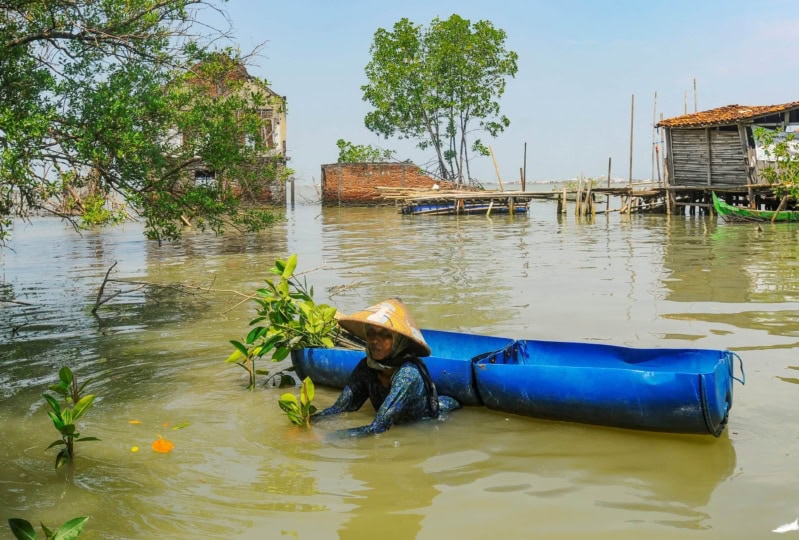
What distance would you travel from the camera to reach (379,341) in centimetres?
566

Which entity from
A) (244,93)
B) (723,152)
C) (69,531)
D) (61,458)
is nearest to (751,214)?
(723,152)

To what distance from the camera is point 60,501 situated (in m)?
4.66

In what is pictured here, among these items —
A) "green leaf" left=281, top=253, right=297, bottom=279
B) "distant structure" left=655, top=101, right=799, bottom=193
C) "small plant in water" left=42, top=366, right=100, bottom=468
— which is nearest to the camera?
"small plant in water" left=42, top=366, right=100, bottom=468

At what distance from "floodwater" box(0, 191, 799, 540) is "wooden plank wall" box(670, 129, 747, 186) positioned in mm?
14576

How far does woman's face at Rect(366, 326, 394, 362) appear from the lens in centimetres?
562

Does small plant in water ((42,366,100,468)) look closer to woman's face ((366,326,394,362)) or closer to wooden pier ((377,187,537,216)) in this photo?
woman's face ((366,326,394,362))

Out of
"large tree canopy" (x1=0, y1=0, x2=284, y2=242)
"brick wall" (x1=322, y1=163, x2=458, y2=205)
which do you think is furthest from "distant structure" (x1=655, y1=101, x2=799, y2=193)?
"large tree canopy" (x1=0, y1=0, x2=284, y2=242)

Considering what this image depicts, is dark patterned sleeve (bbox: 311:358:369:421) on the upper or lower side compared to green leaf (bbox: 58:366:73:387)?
lower

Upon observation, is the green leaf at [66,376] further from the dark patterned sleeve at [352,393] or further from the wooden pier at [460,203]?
the wooden pier at [460,203]

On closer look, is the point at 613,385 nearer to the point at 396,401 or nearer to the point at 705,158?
the point at 396,401

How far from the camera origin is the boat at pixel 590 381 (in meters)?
5.26

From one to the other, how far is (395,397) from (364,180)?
39.0 metres

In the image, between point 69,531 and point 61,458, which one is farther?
point 61,458

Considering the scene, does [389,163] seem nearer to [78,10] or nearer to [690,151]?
[690,151]
